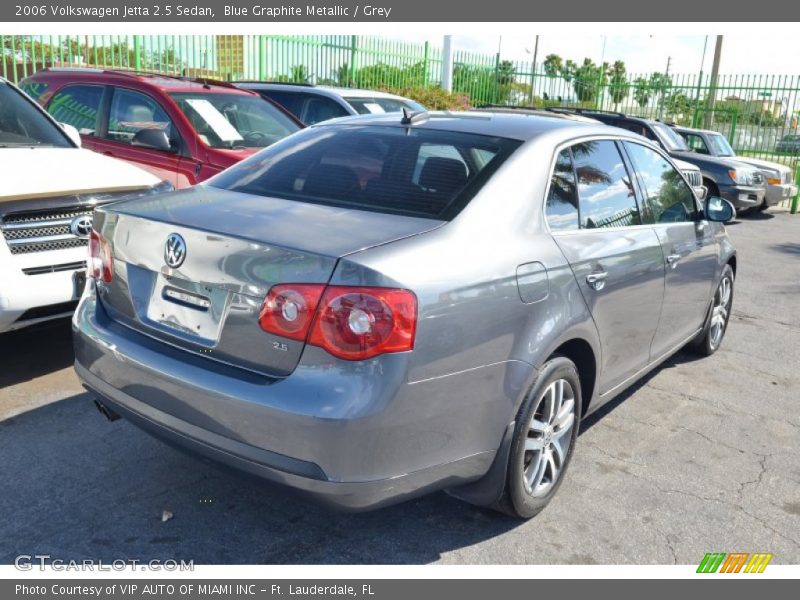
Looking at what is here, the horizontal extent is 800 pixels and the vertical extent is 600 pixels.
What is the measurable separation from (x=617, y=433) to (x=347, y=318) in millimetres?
2372

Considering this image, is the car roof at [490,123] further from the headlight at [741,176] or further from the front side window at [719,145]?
the front side window at [719,145]

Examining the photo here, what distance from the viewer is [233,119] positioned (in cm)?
720

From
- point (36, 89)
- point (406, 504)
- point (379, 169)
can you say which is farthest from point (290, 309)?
point (36, 89)

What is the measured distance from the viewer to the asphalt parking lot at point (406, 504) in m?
3.01

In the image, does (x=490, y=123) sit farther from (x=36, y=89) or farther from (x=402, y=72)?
(x=402, y=72)

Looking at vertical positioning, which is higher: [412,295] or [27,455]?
[412,295]

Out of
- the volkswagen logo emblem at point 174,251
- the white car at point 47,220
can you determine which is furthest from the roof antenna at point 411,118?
the white car at point 47,220

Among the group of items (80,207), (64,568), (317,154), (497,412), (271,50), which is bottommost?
(64,568)

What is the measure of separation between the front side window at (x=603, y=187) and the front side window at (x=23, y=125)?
3.82 meters

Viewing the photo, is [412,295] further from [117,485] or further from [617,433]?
[617,433]

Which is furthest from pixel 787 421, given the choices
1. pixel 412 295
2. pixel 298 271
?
pixel 298 271

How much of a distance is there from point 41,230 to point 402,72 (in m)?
16.0

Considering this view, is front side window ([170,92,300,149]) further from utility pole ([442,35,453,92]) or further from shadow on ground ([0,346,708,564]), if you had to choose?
utility pole ([442,35,453,92])

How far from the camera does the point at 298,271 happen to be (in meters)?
2.52
